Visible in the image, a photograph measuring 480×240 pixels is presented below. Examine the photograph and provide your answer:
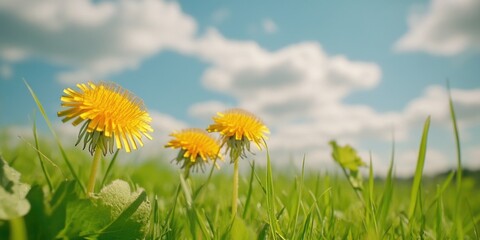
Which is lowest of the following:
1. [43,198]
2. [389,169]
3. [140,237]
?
[140,237]

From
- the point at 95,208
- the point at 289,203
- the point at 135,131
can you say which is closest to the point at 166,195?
the point at 289,203

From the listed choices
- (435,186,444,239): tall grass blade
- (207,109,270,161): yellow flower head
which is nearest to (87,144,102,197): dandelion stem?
(207,109,270,161): yellow flower head

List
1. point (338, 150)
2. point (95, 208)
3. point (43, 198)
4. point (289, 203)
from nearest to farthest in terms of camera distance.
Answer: point (43, 198), point (95, 208), point (289, 203), point (338, 150)

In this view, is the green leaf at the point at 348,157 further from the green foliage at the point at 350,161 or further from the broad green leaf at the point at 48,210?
the broad green leaf at the point at 48,210

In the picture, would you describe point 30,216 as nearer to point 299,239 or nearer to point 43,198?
point 43,198

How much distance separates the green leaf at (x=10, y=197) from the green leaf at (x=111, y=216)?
190mm

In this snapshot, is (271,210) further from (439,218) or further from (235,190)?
(439,218)

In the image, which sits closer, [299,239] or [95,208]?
[95,208]

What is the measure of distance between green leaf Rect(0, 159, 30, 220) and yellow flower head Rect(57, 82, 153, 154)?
32cm

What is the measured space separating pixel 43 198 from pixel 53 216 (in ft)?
0.22

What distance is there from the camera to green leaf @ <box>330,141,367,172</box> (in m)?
2.58

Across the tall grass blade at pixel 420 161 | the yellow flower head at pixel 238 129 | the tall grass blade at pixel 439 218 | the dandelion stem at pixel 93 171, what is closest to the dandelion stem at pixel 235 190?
the yellow flower head at pixel 238 129

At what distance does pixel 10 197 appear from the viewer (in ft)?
3.69

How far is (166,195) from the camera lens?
3.48 meters
